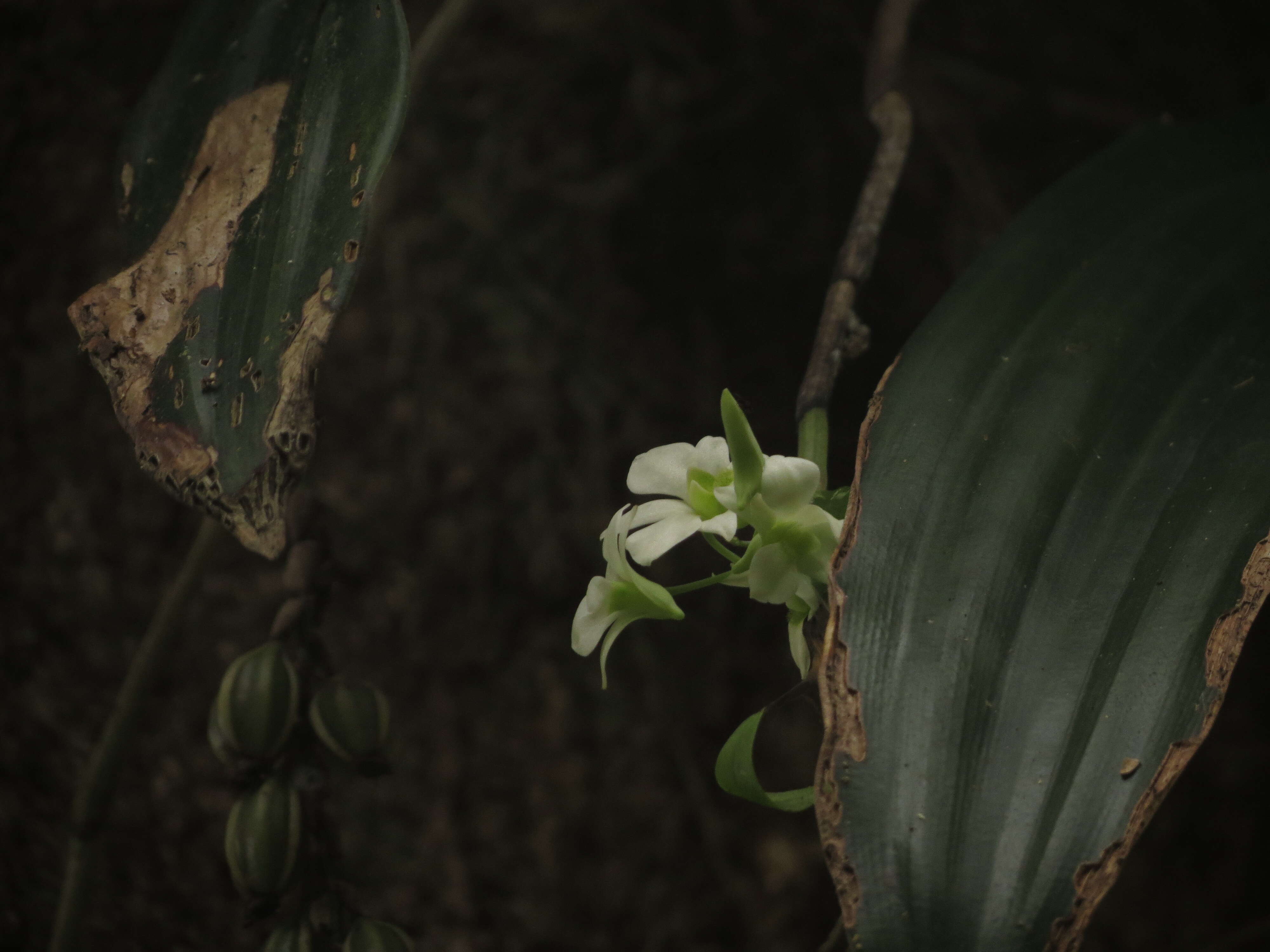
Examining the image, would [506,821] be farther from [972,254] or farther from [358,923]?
[972,254]

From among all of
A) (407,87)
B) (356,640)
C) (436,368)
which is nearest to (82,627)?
(356,640)

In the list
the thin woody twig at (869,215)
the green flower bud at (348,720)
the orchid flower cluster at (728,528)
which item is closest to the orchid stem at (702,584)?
the orchid flower cluster at (728,528)

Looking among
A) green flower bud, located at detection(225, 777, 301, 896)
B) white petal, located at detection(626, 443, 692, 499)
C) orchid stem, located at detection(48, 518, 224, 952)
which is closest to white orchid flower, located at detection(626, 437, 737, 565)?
white petal, located at detection(626, 443, 692, 499)

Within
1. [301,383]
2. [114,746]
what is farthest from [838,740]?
[114,746]

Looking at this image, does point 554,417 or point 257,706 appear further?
point 554,417

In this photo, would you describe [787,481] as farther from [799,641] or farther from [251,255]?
[251,255]

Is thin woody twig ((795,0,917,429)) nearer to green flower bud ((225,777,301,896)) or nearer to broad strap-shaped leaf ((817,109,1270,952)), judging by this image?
broad strap-shaped leaf ((817,109,1270,952))
